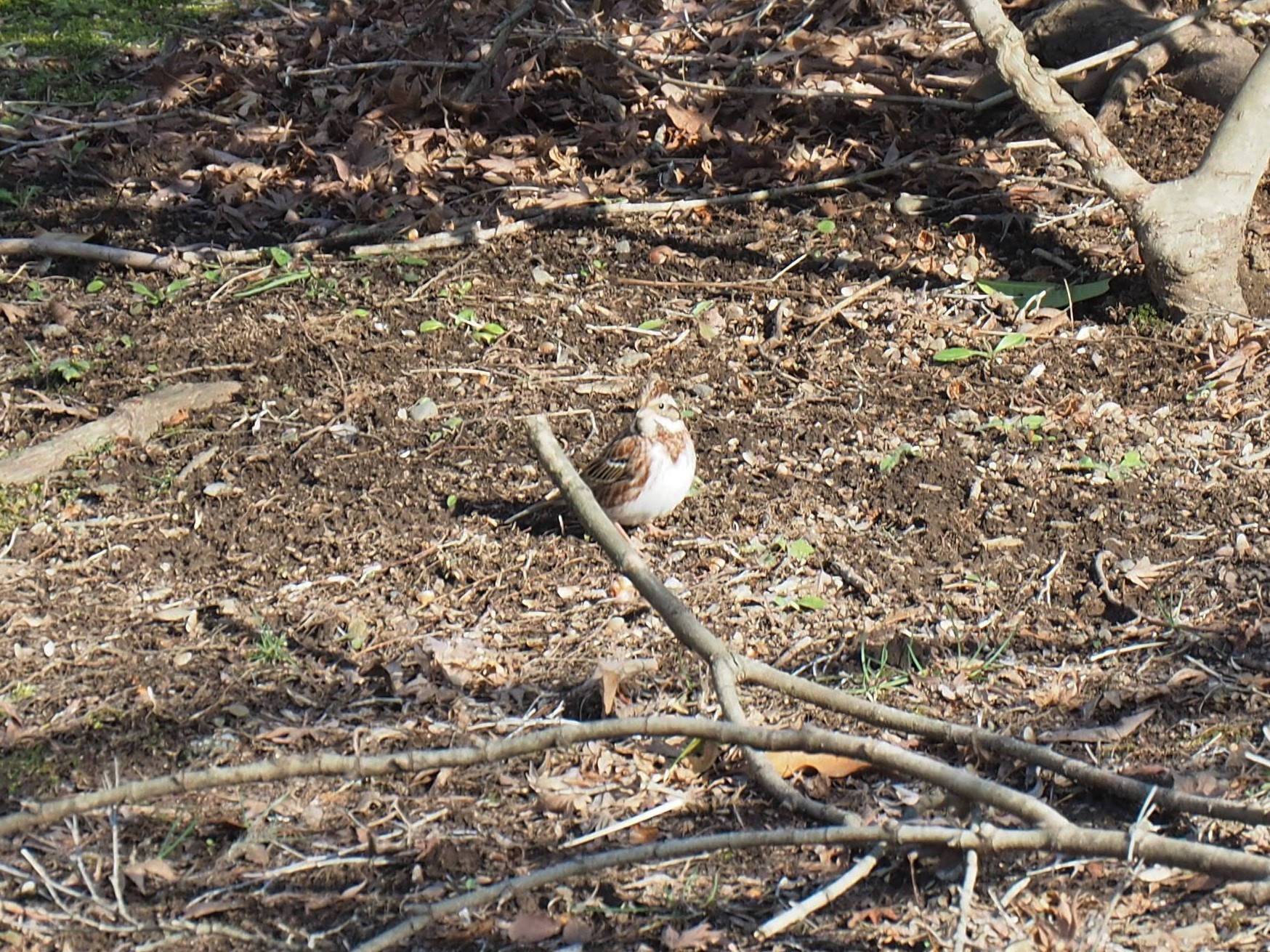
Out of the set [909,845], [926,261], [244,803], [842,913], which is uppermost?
[926,261]

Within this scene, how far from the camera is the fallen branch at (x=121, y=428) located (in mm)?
5270

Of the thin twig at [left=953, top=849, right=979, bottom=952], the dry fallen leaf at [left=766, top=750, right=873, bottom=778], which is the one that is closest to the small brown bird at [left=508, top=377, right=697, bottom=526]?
the dry fallen leaf at [left=766, top=750, right=873, bottom=778]

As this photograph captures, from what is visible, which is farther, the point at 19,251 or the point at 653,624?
the point at 19,251

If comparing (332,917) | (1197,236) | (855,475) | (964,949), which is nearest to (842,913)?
(964,949)

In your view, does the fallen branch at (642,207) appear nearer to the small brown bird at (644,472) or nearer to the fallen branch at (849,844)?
the small brown bird at (644,472)

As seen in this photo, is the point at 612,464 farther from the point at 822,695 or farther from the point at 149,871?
the point at 149,871

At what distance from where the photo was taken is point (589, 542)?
4.93 meters

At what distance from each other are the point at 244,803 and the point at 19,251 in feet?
14.6

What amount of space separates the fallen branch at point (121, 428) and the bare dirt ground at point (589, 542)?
6 centimetres

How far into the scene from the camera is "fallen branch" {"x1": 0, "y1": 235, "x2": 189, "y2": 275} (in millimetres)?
6859

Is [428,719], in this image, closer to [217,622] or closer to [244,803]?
[244,803]

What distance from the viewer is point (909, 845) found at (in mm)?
2920

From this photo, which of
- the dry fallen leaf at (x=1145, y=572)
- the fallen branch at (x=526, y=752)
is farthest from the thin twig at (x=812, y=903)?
the dry fallen leaf at (x=1145, y=572)

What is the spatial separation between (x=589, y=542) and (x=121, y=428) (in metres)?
1.90
